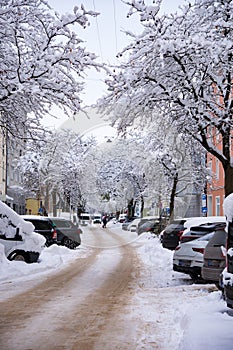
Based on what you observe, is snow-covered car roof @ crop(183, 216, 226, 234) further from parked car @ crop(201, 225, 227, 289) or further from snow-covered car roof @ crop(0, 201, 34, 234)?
parked car @ crop(201, 225, 227, 289)

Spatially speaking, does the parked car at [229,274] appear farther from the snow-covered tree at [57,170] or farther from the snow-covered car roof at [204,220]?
the snow-covered tree at [57,170]

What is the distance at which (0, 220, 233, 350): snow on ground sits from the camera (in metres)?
5.76

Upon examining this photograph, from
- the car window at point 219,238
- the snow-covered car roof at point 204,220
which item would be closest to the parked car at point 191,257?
the car window at point 219,238

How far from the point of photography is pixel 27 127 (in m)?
15.1

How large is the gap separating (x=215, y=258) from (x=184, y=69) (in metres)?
6.48

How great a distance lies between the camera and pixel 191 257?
39.9ft

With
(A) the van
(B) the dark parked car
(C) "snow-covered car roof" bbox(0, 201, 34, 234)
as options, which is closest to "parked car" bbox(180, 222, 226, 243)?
(C) "snow-covered car roof" bbox(0, 201, 34, 234)

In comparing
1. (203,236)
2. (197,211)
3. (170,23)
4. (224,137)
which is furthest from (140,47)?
(197,211)

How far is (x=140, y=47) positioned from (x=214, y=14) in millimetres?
2486

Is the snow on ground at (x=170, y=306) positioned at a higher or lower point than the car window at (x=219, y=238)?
lower

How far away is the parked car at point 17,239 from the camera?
14.0 meters

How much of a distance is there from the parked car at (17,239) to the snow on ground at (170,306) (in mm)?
369

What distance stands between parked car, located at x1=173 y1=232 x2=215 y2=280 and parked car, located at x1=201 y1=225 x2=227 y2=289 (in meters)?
2.09

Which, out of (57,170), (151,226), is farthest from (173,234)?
(57,170)
